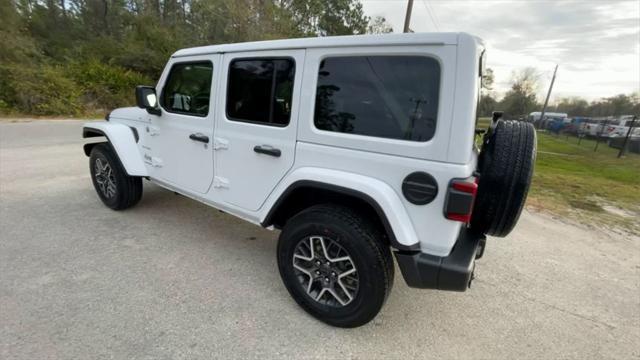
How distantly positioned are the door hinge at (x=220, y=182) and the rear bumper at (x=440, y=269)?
153 centimetres

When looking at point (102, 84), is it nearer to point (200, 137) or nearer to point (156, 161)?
point (156, 161)

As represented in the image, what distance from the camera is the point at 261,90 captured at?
2385 mm

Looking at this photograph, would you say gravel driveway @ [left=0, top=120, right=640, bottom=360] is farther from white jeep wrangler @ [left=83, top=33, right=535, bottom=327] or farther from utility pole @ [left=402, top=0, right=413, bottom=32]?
utility pole @ [left=402, top=0, right=413, bottom=32]

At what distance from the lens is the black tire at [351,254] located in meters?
1.94

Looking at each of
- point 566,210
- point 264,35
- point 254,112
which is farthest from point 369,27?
point 254,112

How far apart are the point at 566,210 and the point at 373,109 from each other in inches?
187

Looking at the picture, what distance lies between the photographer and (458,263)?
6.00 ft

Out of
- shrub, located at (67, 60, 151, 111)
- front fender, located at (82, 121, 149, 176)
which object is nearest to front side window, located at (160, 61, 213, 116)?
front fender, located at (82, 121, 149, 176)

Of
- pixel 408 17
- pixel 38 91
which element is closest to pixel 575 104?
pixel 408 17

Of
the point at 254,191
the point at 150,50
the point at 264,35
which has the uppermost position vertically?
the point at 264,35

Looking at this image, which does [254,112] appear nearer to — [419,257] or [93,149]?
[419,257]

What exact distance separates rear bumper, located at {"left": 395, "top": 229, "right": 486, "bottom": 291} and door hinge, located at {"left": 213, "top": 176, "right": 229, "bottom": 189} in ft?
5.02

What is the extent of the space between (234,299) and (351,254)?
102 cm

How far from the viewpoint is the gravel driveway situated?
6.48 ft
